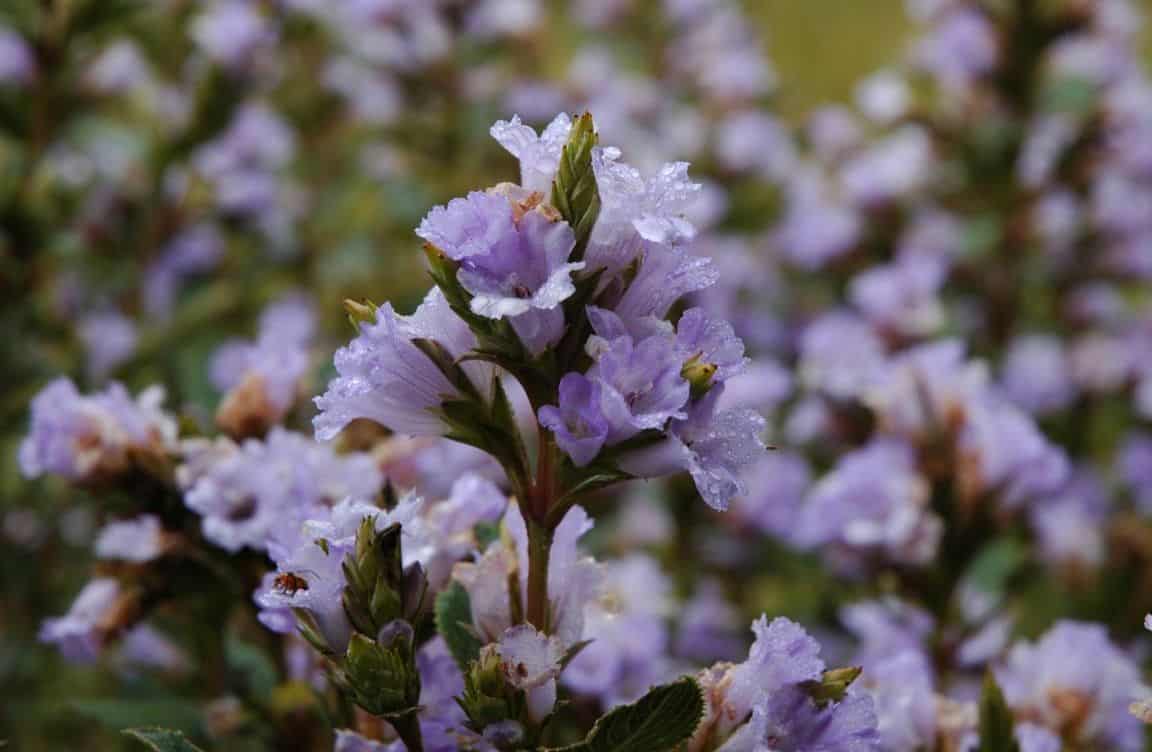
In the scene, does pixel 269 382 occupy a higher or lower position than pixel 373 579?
higher

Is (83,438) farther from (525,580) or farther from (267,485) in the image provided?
(525,580)

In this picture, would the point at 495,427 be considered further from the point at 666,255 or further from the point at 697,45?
the point at 697,45

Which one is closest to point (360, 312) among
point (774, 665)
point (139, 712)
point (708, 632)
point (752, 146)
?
point (774, 665)

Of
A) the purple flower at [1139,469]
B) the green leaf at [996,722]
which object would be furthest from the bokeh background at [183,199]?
the green leaf at [996,722]

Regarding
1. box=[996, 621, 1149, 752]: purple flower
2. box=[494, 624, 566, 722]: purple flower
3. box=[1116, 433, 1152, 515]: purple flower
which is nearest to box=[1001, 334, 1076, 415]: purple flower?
box=[1116, 433, 1152, 515]: purple flower

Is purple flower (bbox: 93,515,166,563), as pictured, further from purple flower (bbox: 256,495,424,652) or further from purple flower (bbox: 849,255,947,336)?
purple flower (bbox: 849,255,947,336)

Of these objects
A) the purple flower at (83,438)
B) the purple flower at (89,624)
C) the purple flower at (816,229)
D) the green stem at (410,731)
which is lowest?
the green stem at (410,731)

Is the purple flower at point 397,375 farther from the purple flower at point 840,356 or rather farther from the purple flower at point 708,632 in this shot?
the purple flower at point 708,632
